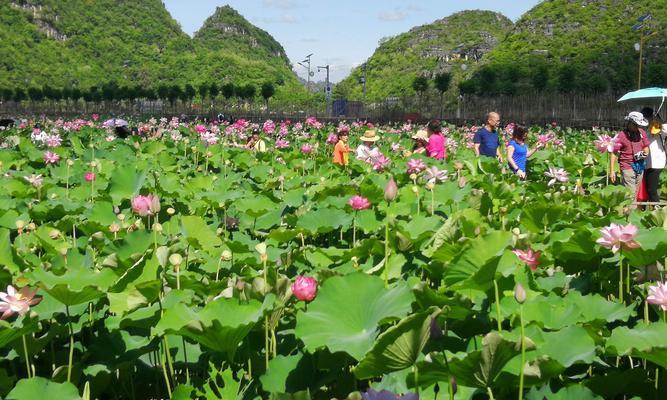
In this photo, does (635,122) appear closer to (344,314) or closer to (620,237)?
(620,237)

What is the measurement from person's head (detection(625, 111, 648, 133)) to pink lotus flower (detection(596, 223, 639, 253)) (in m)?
4.16

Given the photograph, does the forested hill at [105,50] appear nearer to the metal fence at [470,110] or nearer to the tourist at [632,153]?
the metal fence at [470,110]

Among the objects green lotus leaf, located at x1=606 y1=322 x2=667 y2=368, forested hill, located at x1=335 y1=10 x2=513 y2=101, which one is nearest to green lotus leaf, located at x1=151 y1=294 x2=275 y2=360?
green lotus leaf, located at x1=606 y1=322 x2=667 y2=368

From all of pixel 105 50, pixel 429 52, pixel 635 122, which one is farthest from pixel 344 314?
pixel 105 50

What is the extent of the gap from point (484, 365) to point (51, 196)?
3.01 m

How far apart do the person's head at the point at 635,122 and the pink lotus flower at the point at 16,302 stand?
16.6 ft

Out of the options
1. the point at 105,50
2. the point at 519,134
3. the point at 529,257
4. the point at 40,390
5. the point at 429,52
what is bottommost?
the point at 40,390

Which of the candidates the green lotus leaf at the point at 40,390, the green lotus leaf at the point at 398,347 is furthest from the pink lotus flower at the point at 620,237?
the green lotus leaf at the point at 40,390

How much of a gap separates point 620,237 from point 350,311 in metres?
0.74

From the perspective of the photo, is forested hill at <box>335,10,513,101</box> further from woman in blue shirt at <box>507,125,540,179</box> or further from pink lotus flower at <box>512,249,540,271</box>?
pink lotus flower at <box>512,249,540,271</box>

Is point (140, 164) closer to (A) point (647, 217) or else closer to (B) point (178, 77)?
(A) point (647, 217)

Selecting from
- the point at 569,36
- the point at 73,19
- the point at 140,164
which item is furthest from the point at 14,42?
the point at 140,164

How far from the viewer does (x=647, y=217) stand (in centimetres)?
252

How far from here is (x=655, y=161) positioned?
5.79m
